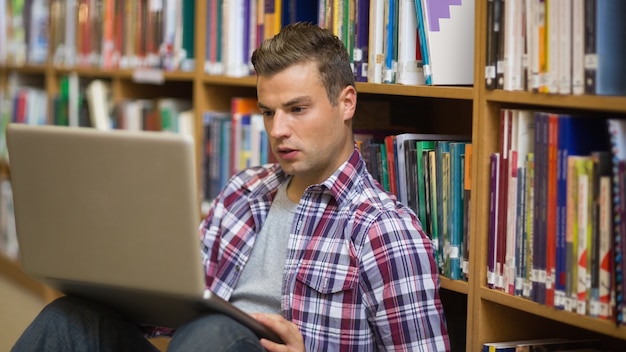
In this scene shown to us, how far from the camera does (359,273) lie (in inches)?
60.3

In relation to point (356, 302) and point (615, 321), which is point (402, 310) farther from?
point (615, 321)

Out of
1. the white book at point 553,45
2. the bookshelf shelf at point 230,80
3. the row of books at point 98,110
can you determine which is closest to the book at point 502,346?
the white book at point 553,45

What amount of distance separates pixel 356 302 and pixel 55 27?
2.17 meters

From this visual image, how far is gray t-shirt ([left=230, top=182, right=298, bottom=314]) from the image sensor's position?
1.68 metres

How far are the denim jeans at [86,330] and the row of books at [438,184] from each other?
1.41ft

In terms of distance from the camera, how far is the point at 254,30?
221 cm

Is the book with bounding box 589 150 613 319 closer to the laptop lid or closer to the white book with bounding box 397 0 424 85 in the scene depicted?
the white book with bounding box 397 0 424 85

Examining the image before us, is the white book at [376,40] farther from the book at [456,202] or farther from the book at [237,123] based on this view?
the book at [237,123]

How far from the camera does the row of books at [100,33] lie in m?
2.55

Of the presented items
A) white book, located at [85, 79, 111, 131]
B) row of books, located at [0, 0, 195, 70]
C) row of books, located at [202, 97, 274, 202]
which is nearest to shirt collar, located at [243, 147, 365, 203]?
row of books, located at [202, 97, 274, 202]

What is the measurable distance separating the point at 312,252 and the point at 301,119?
0.25m

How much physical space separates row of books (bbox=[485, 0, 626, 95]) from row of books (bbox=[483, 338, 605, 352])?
0.46m

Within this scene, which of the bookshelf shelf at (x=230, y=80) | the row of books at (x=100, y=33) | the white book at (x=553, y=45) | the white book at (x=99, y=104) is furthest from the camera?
the white book at (x=99, y=104)

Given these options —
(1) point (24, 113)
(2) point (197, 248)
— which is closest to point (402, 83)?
(2) point (197, 248)
